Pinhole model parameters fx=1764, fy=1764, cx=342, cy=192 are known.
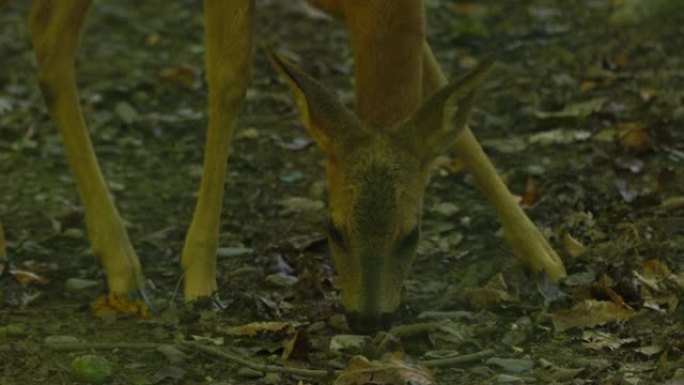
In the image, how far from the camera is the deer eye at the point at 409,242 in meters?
7.06

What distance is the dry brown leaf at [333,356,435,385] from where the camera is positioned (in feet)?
21.5

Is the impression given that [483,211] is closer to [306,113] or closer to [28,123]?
[306,113]

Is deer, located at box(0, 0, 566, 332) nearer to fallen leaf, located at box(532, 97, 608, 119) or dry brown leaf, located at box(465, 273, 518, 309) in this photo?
dry brown leaf, located at box(465, 273, 518, 309)

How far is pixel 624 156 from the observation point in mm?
9531

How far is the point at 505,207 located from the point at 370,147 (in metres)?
1.39

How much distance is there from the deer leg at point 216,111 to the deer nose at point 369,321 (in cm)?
108

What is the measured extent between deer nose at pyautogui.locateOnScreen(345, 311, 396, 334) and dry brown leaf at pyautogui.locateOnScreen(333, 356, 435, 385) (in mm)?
330

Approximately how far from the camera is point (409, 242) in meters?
7.11

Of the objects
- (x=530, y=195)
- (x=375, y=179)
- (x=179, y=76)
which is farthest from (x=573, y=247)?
(x=179, y=76)

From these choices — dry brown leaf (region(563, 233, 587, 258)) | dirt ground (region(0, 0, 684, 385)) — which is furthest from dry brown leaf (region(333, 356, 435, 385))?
dry brown leaf (region(563, 233, 587, 258))

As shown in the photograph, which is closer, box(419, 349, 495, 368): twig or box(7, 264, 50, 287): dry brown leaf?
box(419, 349, 495, 368): twig

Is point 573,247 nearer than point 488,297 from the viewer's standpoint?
No

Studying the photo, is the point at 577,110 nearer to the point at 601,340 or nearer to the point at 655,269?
the point at 655,269

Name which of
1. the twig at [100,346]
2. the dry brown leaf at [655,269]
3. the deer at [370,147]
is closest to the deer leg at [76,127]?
the deer at [370,147]
